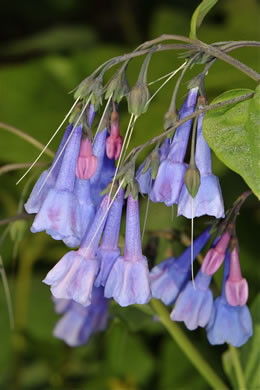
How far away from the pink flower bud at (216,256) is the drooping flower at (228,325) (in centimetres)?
3

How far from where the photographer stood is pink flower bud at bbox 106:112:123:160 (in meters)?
0.69

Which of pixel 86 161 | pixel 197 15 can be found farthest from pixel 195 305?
pixel 197 15

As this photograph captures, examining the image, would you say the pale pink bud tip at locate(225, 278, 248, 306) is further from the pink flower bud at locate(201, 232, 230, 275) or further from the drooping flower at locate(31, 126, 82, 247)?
the drooping flower at locate(31, 126, 82, 247)

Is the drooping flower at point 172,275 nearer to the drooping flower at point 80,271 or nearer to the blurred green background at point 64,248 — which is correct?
the drooping flower at point 80,271

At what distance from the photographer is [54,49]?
6.19 ft

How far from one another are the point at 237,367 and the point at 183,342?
0.09 m

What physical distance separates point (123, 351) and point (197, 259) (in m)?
0.55

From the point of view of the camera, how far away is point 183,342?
0.86 meters

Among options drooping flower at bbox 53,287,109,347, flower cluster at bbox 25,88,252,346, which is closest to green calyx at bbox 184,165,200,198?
flower cluster at bbox 25,88,252,346

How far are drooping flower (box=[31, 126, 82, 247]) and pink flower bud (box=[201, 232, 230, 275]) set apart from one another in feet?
0.61

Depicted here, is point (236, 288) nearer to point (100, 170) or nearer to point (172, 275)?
point (172, 275)

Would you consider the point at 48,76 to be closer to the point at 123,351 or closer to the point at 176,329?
the point at 123,351

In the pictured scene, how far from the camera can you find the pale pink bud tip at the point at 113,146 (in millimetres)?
688

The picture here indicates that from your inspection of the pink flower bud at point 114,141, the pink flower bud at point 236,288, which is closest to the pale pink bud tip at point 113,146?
the pink flower bud at point 114,141
